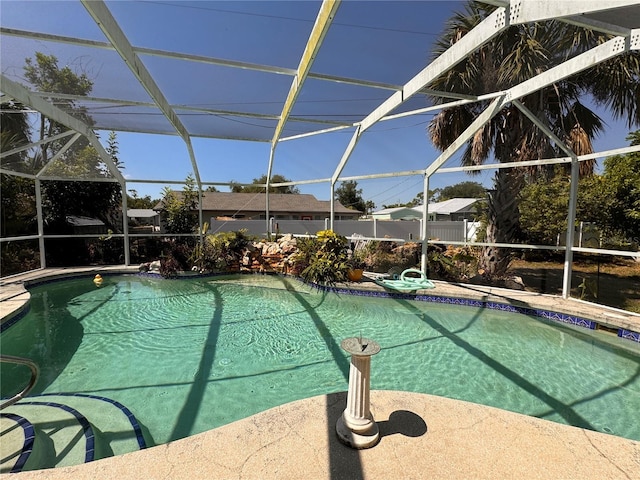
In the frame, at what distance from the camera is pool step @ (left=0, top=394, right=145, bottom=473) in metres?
2.19

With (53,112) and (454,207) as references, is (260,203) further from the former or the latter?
(53,112)

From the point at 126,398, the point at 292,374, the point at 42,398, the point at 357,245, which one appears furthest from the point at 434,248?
the point at 42,398

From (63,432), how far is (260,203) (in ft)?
76.1

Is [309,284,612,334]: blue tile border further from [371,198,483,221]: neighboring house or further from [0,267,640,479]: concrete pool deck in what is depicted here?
[371,198,483,221]: neighboring house

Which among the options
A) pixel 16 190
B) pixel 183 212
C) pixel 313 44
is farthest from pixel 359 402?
pixel 16 190

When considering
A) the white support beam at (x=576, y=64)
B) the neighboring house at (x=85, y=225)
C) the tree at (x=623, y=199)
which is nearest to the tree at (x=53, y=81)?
the neighboring house at (x=85, y=225)

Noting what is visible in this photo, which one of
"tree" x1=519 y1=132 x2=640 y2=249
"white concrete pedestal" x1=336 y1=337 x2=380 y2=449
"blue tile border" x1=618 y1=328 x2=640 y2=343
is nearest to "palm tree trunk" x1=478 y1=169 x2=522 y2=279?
"tree" x1=519 y1=132 x2=640 y2=249

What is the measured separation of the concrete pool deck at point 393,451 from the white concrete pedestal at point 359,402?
73 millimetres

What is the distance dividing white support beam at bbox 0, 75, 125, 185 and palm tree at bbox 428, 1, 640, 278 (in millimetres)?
7131

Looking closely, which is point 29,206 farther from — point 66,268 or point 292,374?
Answer: point 292,374

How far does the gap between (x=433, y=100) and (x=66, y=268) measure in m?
11.7

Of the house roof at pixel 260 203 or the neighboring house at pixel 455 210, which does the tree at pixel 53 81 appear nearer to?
the neighboring house at pixel 455 210

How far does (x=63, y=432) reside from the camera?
98.0 inches

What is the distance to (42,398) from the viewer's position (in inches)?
122
